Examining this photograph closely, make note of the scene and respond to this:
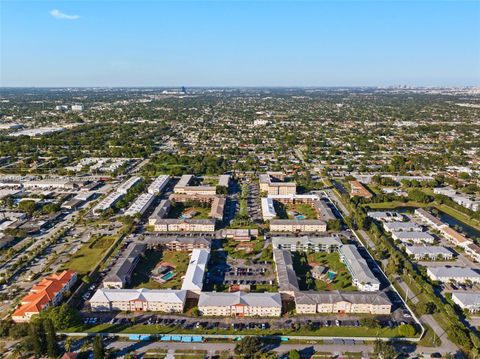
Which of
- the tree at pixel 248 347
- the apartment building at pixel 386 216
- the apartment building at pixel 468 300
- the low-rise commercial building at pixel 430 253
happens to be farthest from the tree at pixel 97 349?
the apartment building at pixel 386 216

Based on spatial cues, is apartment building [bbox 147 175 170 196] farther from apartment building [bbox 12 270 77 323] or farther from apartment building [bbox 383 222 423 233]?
apartment building [bbox 383 222 423 233]

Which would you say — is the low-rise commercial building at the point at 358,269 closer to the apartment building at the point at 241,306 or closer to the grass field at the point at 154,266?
the apartment building at the point at 241,306

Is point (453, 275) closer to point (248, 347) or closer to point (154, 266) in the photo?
point (248, 347)

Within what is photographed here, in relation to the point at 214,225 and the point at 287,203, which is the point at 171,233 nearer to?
the point at 214,225

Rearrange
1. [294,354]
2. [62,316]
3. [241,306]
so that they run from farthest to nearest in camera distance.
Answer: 1. [241,306]
2. [62,316]
3. [294,354]

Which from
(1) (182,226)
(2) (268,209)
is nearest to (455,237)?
(2) (268,209)

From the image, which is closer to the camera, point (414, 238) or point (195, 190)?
point (414, 238)

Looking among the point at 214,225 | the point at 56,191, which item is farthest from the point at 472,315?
the point at 56,191
